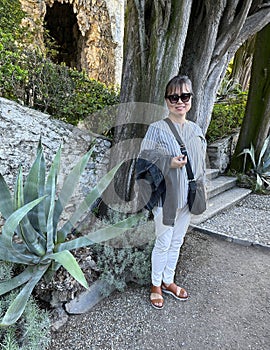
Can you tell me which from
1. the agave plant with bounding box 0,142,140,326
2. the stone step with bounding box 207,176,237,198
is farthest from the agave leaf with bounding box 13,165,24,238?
the stone step with bounding box 207,176,237,198

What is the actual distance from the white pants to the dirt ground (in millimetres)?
244

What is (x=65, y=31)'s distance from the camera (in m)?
Answer: 9.58

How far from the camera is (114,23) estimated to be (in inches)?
335

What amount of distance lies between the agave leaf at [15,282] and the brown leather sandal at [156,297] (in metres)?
0.95

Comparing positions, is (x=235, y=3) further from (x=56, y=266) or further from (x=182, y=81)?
(x=56, y=266)

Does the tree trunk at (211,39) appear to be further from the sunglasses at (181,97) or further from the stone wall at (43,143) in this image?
the stone wall at (43,143)

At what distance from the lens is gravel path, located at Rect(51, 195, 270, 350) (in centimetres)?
187

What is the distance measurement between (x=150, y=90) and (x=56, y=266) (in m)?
1.72

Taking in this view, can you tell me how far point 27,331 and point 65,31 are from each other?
33.1ft

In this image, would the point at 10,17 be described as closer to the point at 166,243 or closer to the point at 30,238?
the point at 30,238

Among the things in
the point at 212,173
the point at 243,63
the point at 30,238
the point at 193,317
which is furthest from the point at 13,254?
the point at 243,63

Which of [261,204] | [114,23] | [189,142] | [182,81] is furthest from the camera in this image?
[114,23]

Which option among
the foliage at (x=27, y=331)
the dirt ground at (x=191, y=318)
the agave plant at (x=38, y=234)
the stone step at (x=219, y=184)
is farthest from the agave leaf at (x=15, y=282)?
the stone step at (x=219, y=184)

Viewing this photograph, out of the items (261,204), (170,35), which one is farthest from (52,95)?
(261,204)
